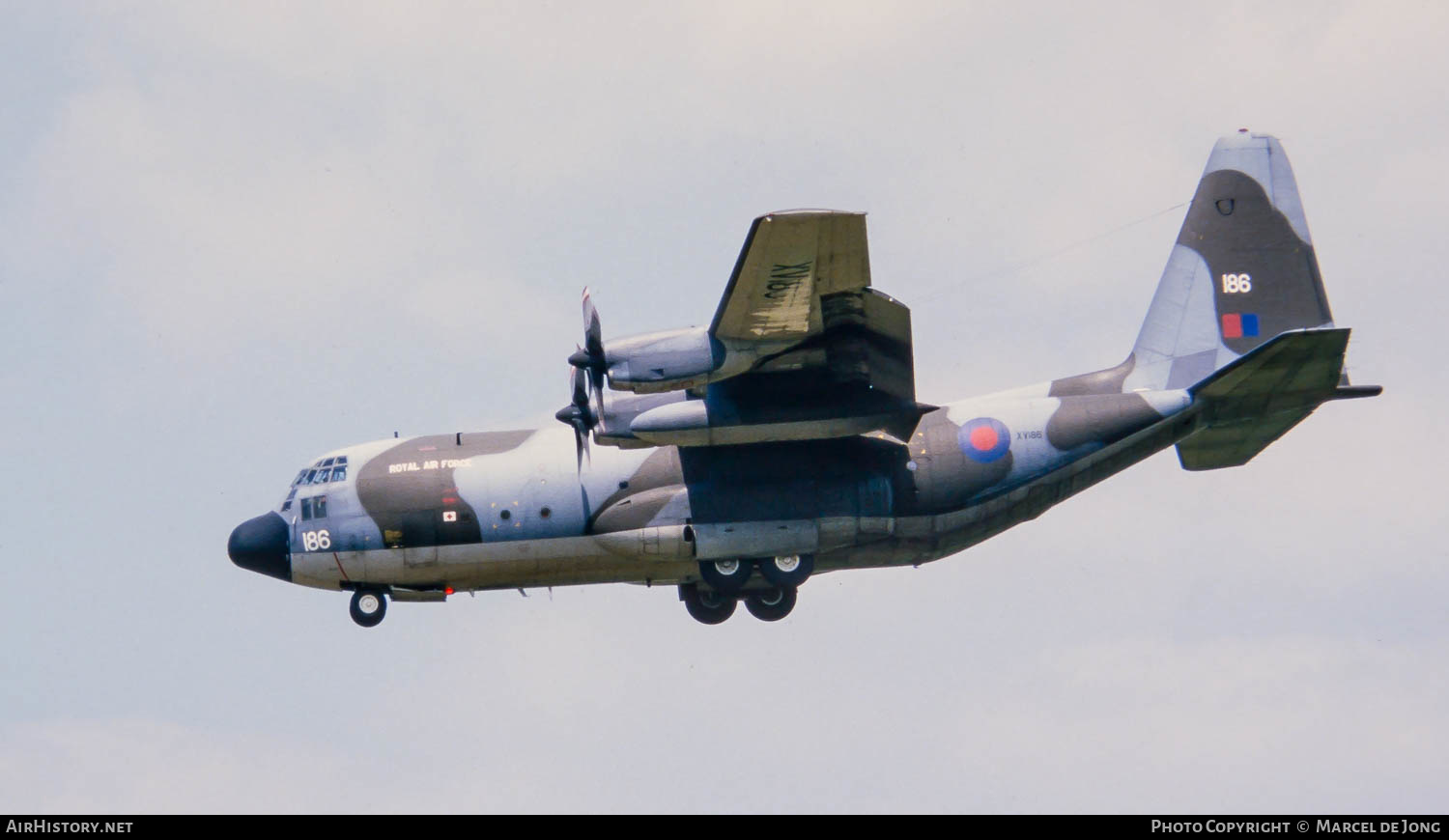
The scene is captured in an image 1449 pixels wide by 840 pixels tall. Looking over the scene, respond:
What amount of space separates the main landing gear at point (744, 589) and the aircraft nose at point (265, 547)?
5.98 m

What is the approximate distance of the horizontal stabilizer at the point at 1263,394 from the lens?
26234 millimetres

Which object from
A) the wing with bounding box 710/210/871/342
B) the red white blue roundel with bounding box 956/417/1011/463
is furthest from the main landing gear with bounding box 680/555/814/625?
the wing with bounding box 710/210/871/342

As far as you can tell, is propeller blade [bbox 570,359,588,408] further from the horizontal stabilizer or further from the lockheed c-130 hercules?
the horizontal stabilizer

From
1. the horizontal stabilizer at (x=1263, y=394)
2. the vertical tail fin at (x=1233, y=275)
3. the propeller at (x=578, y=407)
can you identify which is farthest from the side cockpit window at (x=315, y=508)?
the horizontal stabilizer at (x=1263, y=394)

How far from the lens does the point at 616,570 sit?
28047 millimetres

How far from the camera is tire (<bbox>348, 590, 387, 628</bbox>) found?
28312 mm

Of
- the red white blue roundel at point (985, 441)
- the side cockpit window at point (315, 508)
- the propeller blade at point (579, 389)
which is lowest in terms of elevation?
the side cockpit window at point (315, 508)

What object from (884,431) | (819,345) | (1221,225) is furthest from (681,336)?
(1221,225)

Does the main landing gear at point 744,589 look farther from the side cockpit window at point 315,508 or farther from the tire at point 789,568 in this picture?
the side cockpit window at point 315,508

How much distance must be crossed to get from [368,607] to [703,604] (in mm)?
5071

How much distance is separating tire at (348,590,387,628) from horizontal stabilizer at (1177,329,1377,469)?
12228 mm

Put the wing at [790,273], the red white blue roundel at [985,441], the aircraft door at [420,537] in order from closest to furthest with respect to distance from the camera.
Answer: the wing at [790,273], the red white blue roundel at [985,441], the aircraft door at [420,537]

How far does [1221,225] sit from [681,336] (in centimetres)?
976

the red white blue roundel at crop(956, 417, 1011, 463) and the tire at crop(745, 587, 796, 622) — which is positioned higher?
the red white blue roundel at crop(956, 417, 1011, 463)
